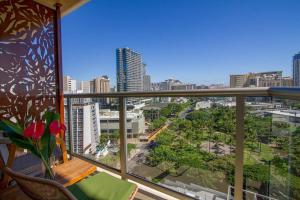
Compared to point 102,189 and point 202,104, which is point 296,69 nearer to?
point 202,104

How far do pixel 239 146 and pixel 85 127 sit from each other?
2449 millimetres

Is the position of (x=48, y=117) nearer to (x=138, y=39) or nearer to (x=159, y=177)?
(x=159, y=177)

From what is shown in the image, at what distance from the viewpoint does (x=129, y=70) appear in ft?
19.5

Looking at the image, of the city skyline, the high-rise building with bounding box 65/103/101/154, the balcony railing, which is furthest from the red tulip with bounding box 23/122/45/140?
the city skyline

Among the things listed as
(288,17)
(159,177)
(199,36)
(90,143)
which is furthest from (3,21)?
(199,36)

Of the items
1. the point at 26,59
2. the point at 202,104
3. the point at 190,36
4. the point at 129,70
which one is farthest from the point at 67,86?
the point at 190,36

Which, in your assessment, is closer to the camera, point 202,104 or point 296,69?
point 296,69

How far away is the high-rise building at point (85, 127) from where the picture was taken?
2951 mm

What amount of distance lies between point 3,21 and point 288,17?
10.7 meters

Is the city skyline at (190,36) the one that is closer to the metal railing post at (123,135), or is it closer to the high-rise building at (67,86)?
the high-rise building at (67,86)

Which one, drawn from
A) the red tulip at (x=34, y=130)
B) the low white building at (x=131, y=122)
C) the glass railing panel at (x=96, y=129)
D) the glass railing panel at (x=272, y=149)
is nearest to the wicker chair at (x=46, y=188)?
the red tulip at (x=34, y=130)

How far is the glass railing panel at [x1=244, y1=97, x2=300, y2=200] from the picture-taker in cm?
114

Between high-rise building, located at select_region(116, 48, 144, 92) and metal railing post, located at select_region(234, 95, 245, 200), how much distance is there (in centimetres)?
305

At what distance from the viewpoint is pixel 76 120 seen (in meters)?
3.30
